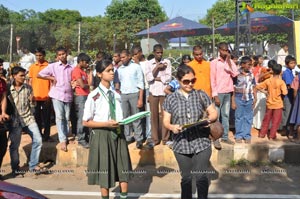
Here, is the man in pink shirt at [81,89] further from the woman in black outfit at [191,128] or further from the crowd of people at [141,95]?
the woman in black outfit at [191,128]

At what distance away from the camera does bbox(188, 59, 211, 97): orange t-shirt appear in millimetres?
6840

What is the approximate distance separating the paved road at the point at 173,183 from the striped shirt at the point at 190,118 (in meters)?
1.50

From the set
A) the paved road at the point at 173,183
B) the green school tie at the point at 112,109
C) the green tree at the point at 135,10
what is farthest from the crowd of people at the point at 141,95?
the green tree at the point at 135,10

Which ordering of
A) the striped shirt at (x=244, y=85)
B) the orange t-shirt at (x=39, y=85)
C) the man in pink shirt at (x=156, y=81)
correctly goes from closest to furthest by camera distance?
the man in pink shirt at (x=156, y=81), the striped shirt at (x=244, y=85), the orange t-shirt at (x=39, y=85)

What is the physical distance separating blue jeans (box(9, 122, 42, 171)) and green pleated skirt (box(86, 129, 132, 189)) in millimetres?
2142

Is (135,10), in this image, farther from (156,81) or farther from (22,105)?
(22,105)

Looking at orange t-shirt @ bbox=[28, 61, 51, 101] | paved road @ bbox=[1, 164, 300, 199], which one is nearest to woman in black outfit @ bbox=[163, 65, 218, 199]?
paved road @ bbox=[1, 164, 300, 199]

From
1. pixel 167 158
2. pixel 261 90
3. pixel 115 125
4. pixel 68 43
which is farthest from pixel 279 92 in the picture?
pixel 68 43

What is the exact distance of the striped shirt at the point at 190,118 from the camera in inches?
171

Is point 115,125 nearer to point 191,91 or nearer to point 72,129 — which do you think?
point 191,91

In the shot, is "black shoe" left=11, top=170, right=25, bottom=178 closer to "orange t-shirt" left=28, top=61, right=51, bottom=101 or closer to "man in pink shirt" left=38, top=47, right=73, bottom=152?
"man in pink shirt" left=38, top=47, right=73, bottom=152

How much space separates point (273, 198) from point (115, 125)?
2493 mm

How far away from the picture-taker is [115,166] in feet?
15.8

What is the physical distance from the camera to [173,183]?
6.22 meters
